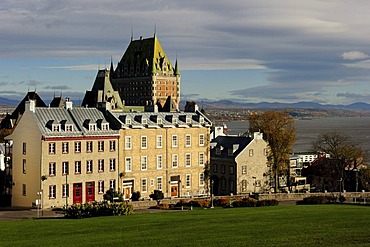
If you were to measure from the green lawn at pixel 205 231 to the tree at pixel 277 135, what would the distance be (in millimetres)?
35620

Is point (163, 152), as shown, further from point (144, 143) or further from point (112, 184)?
point (112, 184)

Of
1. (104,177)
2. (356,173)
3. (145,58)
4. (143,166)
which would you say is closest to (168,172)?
(143,166)

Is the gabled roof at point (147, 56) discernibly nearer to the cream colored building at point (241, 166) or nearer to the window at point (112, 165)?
the cream colored building at point (241, 166)

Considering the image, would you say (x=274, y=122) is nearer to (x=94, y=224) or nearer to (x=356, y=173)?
(x=356, y=173)

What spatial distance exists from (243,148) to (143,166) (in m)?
14.1

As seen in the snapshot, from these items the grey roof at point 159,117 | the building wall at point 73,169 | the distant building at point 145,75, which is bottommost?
the building wall at point 73,169

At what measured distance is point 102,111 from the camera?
62500 mm

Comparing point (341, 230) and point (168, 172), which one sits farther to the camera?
point (168, 172)

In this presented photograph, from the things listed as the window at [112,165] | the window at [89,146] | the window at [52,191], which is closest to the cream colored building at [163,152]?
the window at [112,165]

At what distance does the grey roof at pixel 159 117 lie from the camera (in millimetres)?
61781

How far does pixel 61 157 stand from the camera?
55.7m

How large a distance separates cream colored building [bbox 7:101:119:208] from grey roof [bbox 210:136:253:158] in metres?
16.9

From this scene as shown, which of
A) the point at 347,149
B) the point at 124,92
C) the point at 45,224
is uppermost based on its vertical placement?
the point at 124,92

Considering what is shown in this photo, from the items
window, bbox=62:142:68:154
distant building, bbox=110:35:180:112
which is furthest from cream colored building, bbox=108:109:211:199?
distant building, bbox=110:35:180:112
